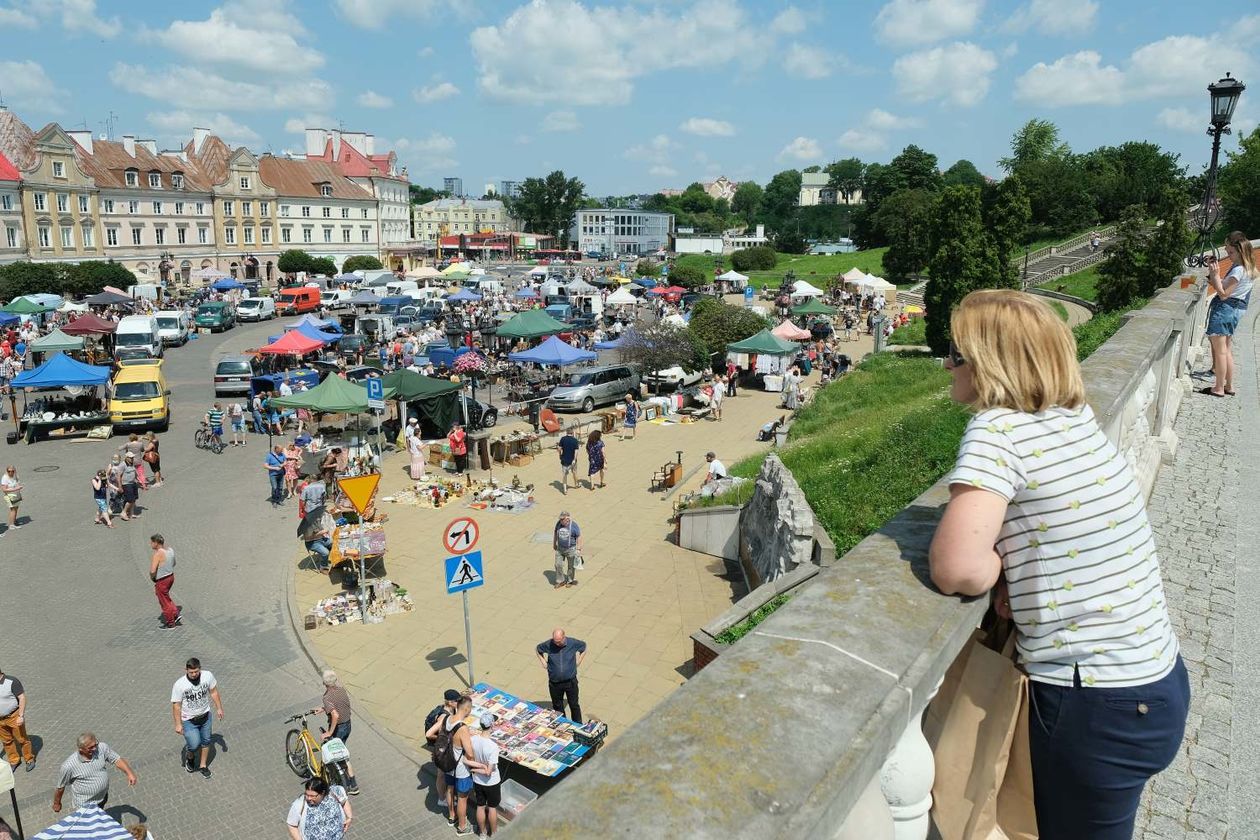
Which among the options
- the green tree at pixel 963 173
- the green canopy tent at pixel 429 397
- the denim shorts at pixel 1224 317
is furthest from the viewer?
the green tree at pixel 963 173

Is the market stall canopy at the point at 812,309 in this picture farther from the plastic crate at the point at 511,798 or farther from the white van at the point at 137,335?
the plastic crate at the point at 511,798

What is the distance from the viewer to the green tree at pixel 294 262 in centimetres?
7250

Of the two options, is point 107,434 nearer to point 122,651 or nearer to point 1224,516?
point 122,651

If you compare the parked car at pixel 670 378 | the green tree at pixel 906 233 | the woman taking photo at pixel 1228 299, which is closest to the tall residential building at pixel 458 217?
the green tree at pixel 906 233

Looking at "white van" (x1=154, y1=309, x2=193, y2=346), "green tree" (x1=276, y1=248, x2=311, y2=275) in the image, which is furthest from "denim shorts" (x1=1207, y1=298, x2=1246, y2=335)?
"green tree" (x1=276, y1=248, x2=311, y2=275)

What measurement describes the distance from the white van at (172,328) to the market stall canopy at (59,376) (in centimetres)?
1906

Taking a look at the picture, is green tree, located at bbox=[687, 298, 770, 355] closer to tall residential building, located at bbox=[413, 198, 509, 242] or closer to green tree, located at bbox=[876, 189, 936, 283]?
green tree, located at bbox=[876, 189, 936, 283]

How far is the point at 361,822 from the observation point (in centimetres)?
838

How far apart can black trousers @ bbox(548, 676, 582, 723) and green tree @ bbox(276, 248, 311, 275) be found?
71375 mm

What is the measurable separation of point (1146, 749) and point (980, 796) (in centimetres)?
42

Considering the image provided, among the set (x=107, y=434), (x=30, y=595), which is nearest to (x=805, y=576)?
(x=30, y=595)

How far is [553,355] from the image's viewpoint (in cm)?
2684

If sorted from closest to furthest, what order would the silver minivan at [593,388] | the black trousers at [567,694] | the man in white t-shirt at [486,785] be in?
the man in white t-shirt at [486,785] → the black trousers at [567,694] → the silver minivan at [593,388]

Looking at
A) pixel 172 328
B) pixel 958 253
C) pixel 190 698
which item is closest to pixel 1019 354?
pixel 190 698
